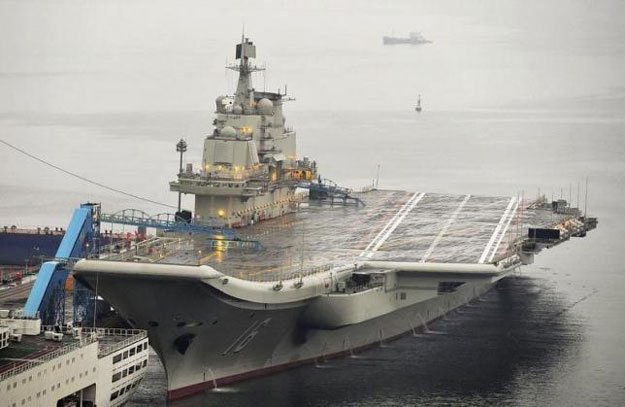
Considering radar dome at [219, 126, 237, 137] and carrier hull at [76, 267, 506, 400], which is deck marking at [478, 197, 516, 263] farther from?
radar dome at [219, 126, 237, 137]

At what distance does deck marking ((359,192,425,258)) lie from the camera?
55.5 metres

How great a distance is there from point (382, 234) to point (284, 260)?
6089mm

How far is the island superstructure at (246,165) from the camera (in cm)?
5859

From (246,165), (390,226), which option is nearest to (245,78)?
(246,165)

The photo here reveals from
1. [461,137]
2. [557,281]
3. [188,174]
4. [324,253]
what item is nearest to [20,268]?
[188,174]

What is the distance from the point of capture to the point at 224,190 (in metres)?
58.2

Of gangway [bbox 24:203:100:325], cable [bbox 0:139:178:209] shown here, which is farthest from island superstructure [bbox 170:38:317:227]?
cable [bbox 0:139:178:209]

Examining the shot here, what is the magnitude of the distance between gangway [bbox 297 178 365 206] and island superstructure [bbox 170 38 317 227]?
87 centimetres

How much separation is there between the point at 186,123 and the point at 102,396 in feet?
333

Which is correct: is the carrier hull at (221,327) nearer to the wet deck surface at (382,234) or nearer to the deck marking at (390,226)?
the wet deck surface at (382,234)

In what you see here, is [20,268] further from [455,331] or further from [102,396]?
[102,396]

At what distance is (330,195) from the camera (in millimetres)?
64875

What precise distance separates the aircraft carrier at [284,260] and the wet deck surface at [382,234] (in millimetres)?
65

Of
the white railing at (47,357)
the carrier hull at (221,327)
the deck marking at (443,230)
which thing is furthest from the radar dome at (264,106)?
the white railing at (47,357)
